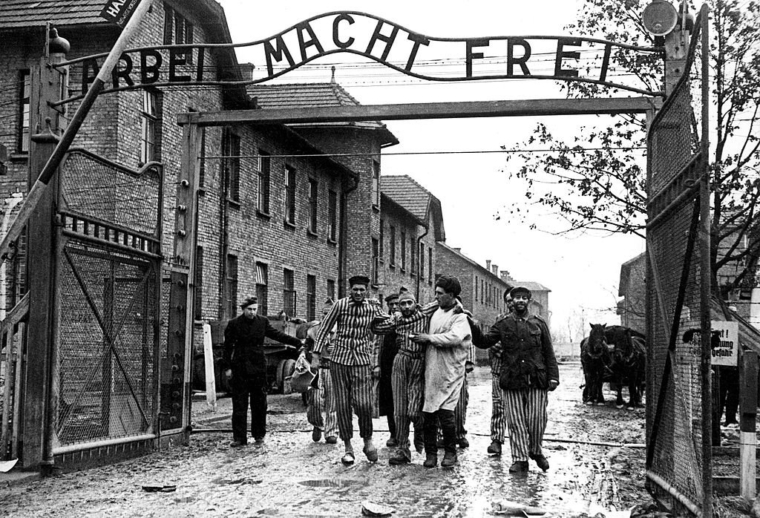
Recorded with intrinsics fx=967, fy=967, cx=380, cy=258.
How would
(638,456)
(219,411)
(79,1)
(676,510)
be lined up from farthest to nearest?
(79,1) < (219,411) < (638,456) < (676,510)

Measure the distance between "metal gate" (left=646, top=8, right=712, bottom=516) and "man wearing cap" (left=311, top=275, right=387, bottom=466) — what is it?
3.22 meters

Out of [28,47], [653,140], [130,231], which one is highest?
[28,47]

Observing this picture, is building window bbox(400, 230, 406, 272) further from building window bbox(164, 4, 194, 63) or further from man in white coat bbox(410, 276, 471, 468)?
man in white coat bbox(410, 276, 471, 468)

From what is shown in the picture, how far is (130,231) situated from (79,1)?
1156 cm

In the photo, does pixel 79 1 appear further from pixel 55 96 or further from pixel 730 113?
pixel 730 113

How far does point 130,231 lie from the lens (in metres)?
11.2

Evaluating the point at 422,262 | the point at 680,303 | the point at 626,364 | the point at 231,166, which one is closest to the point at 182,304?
the point at 680,303

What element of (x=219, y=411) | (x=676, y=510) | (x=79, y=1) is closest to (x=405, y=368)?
(x=676, y=510)

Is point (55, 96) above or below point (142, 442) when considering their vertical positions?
above

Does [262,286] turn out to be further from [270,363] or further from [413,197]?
[413,197]

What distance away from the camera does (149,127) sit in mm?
21938

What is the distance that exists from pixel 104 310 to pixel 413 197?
1734 inches

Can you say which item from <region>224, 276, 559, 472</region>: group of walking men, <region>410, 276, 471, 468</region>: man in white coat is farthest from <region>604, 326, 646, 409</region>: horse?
<region>410, 276, 471, 468</region>: man in white coat

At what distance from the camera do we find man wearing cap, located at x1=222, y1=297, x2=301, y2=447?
1272 cm
